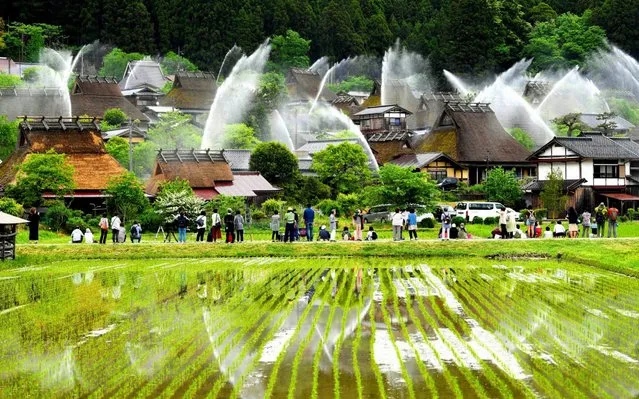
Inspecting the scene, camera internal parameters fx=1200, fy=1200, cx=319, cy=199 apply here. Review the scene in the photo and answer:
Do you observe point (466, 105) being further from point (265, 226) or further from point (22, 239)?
point (22, 239)

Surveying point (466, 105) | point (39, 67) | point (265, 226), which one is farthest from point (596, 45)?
point (265, 226)

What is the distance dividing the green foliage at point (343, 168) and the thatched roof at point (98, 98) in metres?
23.7

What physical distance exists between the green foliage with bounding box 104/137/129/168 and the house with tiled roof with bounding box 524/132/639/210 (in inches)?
699

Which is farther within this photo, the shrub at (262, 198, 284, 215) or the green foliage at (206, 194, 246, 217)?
the shrub at (262, 198, 284, 215)

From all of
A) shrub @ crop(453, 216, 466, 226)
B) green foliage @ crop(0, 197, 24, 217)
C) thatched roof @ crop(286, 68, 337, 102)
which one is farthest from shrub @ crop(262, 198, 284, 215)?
thatched roof @ crop(286, 68, 337, 102)

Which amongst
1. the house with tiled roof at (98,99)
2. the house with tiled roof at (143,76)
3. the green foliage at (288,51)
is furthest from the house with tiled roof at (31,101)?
the green foliage at (288,51)

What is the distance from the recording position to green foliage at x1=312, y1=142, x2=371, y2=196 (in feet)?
168

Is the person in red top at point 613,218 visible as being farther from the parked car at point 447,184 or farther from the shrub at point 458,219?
the parked car at point 447,184

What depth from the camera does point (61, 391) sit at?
10.8m

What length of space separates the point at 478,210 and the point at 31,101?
108ft

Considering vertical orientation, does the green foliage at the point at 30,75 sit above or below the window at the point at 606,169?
above

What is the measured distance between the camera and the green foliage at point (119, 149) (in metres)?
53.6

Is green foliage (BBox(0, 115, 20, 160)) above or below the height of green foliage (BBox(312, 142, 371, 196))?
above

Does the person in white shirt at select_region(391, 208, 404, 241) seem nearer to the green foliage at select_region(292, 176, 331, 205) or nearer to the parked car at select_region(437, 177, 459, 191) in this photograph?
the green foliage at select_region(292, 176, 331, 205)
